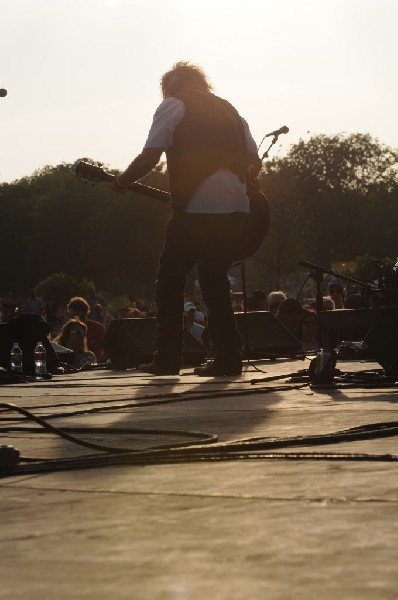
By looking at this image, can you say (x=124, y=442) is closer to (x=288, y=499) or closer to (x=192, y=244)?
(x=288, y=499)

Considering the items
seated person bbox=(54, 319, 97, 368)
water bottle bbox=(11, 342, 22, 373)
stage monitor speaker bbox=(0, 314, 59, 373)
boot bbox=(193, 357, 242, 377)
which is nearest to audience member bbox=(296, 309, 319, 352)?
seated person bbox=(54, 319, 97, 368)

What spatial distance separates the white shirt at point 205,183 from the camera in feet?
28.5

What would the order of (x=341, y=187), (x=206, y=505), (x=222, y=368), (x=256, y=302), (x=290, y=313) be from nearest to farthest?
(x=206, y=505)
(x=222, y=368)
(x=290, y=313)
(x=256, y=302)
(x=341, y=187)

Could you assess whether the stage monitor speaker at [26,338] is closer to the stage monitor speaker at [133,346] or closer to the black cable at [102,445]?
the stage monitor speaker at [133,346]

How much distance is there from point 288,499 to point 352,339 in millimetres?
4990

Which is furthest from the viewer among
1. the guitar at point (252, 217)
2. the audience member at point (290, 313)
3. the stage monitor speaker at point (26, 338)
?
the audience member at point (290, 313)

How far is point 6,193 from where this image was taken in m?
103

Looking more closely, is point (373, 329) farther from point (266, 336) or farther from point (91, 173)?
point (266, 336)

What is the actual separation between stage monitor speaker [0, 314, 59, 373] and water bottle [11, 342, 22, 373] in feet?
0.75

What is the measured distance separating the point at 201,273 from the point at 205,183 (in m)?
0.65

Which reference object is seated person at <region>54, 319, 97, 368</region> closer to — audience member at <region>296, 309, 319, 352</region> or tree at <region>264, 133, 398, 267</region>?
audience member at <region>296, 309, 319, 352</region>

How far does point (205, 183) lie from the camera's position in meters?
8.80

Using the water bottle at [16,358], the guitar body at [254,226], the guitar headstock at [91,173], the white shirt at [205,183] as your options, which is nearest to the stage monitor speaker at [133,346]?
the water bottle at [16,358]

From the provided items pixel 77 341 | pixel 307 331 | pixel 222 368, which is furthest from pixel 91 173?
pixel 307 331
